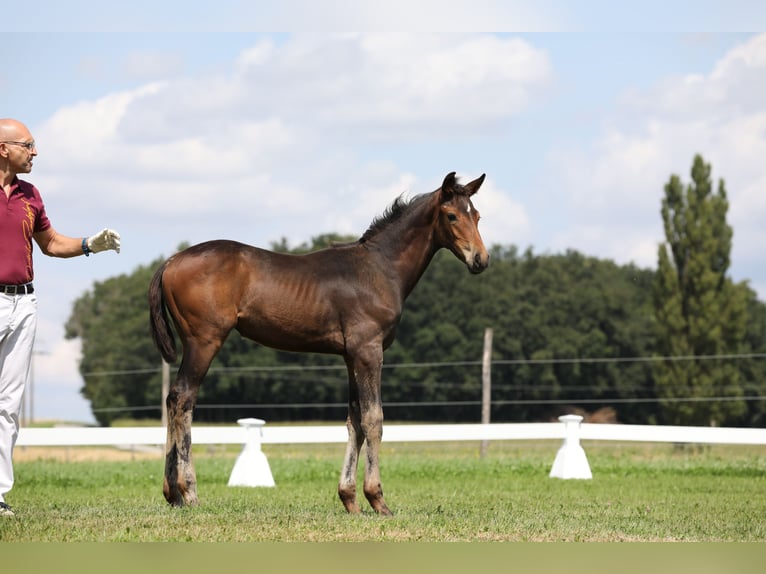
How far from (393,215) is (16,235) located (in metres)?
3.24

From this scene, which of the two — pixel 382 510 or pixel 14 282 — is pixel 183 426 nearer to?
pixel 382 510

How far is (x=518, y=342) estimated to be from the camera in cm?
6028

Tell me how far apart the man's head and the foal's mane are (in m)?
2.92

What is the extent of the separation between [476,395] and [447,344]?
9213mm

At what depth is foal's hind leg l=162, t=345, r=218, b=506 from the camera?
7.97 metres

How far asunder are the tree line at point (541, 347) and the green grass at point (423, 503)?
24.5m

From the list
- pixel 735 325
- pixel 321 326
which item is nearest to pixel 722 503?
pixel 321 326

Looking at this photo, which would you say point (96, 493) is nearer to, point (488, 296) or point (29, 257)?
point (29, 257)

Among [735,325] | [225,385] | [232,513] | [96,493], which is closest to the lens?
[232,513]

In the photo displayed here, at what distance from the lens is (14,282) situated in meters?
6.87

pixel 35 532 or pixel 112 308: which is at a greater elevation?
pixel 112 308

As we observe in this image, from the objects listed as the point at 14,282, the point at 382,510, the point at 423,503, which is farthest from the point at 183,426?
the point at 423,503

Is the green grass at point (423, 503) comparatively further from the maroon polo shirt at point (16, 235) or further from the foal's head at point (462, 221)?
the foal's head at point (462, 221)

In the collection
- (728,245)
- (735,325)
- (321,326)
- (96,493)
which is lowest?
(96,493)
